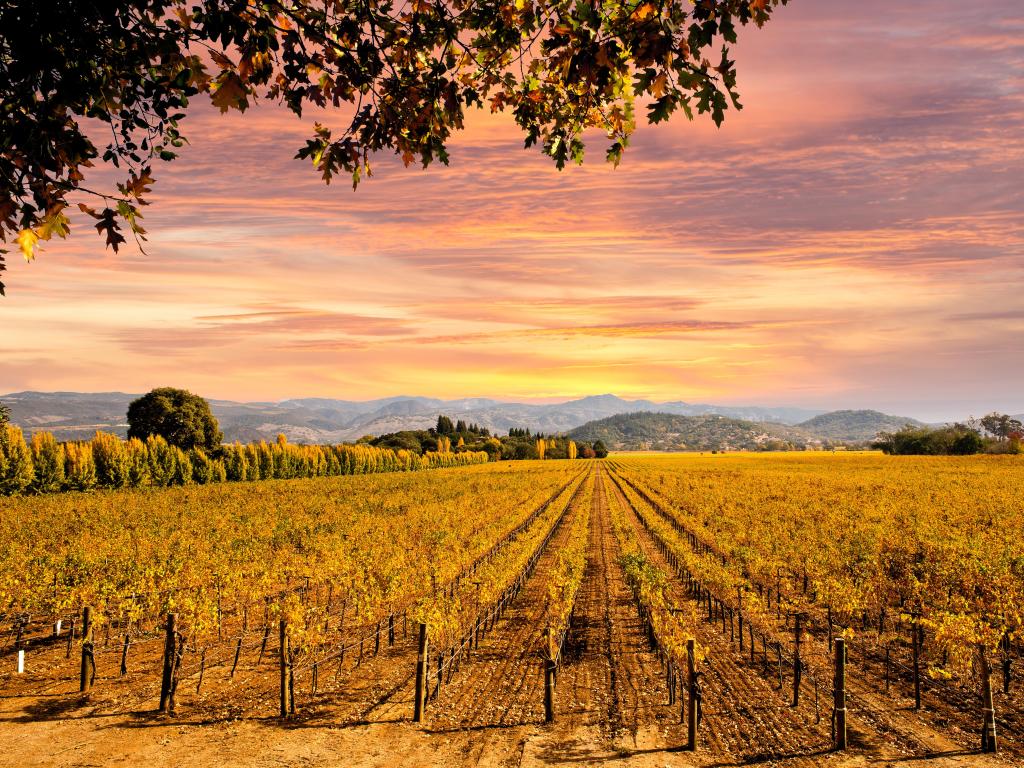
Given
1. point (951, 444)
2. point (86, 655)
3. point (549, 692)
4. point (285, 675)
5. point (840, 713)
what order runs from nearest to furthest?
point (840, 713) → point (549, 692) → point (285, 675) → point (86, 655) → point (951, 444)

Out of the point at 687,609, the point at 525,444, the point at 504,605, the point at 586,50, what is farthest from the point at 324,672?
the point at 525,444

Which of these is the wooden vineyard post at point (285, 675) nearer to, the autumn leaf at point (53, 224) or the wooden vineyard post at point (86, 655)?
the wooden vineyard post at point (86, 655)

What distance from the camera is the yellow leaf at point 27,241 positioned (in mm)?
3191

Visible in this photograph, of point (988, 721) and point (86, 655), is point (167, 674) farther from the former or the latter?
point (988, 721)

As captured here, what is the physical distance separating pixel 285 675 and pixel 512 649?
18.6 ft

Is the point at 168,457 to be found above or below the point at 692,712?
above

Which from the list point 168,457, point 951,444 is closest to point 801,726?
point 168,457

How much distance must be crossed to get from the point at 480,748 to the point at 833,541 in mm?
18661

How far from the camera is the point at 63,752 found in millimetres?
9477

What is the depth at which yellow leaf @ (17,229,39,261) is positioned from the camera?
3.19 meters

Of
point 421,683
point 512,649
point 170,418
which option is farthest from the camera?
point 170,418

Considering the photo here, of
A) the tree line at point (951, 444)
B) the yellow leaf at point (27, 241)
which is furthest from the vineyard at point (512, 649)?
the tree line at point (951, 444)

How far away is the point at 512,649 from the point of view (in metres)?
14.2

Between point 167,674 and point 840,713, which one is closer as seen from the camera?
point 840,713
